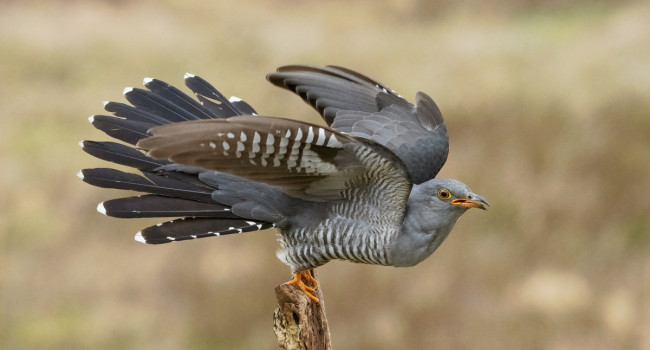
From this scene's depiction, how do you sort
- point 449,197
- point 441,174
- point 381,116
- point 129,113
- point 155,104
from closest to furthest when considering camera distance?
point 449,197, point 129,113, point 155,104, point 381,116, point 441,174

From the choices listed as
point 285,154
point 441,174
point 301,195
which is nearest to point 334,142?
point 285,154

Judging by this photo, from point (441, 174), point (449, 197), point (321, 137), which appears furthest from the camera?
point (441, 174)

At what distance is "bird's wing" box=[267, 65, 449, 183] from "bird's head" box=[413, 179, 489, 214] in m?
0.31

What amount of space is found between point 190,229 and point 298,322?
67cm

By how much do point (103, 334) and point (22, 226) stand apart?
125 centimetres

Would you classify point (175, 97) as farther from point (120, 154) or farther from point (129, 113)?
point (120, 154)

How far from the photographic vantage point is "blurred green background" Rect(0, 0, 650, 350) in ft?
21.7

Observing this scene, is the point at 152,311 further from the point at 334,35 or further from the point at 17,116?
the point at 334,35

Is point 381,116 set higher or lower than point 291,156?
higher

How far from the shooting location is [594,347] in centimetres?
660

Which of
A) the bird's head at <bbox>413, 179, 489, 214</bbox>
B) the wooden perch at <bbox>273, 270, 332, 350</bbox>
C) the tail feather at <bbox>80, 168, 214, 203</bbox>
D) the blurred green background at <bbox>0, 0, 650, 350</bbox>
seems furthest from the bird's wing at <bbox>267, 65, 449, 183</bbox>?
the blurred green background at <bbox>0, 0, 650, 350</bbox>

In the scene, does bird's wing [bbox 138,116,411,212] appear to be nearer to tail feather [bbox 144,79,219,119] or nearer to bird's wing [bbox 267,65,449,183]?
bird's wing [bbox 267,65,449,183]

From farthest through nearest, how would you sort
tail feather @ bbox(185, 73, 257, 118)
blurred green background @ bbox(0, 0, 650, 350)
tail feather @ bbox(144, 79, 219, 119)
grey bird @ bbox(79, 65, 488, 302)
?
blurred green background @ bbox(0, 0, 650, 350)
tail feather @ bbox(185, 73, 257, 118)
tail feather @ bbox(144, 79, 219, 119)
grey bird @ bbox(79, 65, 488, 302)

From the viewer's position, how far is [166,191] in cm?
361
